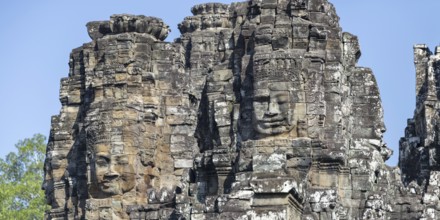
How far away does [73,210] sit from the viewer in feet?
196

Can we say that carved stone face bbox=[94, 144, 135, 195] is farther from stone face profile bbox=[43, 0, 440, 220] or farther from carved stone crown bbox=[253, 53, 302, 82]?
carved stone crown bbox=[253, 53, 302, 82]

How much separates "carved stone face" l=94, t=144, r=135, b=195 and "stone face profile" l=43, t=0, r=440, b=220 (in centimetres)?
4

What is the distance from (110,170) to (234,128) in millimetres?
8676

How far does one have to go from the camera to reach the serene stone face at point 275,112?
156 ft

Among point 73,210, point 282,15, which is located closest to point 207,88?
point 282,15

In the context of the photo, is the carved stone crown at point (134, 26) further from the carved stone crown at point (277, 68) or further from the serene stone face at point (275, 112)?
the serene stone face at point (275, 112)

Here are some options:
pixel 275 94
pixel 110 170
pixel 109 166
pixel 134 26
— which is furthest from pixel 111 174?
pixel 275 94

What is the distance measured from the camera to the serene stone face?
47.6 metres

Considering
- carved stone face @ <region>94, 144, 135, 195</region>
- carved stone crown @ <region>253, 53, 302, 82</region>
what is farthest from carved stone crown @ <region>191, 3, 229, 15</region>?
carved stone crown @ <region>253, 53, 302, 82</region>

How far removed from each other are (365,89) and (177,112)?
Answer: 8.52m

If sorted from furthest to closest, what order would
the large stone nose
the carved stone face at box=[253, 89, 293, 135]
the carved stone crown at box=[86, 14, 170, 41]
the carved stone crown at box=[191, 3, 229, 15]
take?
the carved stone crown at box=[191, 3, 229, 15] → the carved stone crown at box=[86, 14, 170, 41] → the large stone nose → the carved stone face at box=[253, 89, 293, 135]

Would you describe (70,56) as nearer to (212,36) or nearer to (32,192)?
(212,36)

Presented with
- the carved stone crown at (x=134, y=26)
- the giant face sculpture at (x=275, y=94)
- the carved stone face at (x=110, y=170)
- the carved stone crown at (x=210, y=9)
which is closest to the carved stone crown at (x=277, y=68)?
the giant face sculpture at (x=275, y=94)

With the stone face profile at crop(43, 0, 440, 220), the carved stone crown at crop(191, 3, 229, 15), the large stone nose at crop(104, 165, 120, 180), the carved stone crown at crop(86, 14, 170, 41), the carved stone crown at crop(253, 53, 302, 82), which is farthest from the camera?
the carved stone crown at crop(191, 3, 229, 15)
